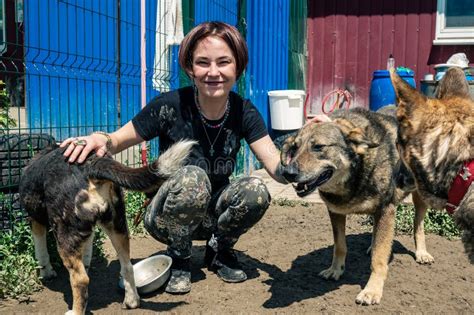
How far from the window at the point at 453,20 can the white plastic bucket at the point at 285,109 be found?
3532 millimetres

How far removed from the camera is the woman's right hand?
8.25 feet

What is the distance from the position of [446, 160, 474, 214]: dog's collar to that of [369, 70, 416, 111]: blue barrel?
275 inches

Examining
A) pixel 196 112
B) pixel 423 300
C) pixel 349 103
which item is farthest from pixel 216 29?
Answer: pixel 349 103

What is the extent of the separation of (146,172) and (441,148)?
136cm

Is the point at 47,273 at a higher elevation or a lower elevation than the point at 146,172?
lower

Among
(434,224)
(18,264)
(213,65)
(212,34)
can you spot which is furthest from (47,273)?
(434,224)

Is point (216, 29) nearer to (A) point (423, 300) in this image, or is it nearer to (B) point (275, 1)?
(A) point (423, 300)

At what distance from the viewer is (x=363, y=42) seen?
984 cm

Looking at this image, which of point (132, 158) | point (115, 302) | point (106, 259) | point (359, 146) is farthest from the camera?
point (132, 158)

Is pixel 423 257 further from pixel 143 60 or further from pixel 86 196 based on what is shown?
pixel 143 60

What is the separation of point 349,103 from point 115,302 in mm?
7890

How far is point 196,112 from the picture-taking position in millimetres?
3180

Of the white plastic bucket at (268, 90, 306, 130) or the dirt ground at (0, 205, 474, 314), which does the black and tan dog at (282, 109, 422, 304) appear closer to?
the dirt ground at (0, 205, 474, 314)

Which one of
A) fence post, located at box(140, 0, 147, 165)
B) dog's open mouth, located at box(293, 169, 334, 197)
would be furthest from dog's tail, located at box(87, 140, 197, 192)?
fence post, located at box(140, 0, 147, 165)
